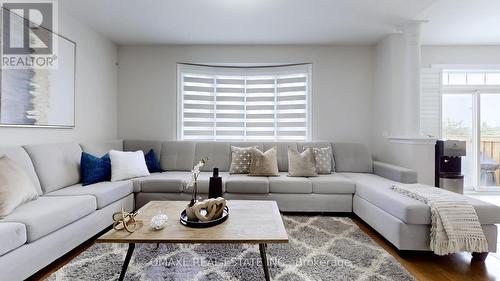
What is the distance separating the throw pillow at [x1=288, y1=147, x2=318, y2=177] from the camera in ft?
11.2

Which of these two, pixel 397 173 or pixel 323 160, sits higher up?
pixel 323 160

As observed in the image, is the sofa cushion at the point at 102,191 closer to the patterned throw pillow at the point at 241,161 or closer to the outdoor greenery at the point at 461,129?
the patterned throw pillow at the point at 241,161

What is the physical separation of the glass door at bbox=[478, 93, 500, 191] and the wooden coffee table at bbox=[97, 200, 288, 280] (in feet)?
15.7

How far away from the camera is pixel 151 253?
7.14 ft

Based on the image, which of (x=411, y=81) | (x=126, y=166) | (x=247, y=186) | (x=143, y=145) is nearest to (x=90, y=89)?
(x=143, y=145)

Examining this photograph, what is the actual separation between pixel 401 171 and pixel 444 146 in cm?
128

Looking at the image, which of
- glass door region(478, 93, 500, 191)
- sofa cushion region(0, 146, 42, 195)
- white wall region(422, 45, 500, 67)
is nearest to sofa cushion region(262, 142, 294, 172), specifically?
sofa cushion region(0, 146, 42, 195)

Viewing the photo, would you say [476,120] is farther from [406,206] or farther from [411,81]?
[406,206]

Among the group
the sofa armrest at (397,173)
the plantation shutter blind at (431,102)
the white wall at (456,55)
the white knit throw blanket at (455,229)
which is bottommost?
the white knit throw blanket at (455,229)

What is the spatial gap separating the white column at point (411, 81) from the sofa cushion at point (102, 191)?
379 cm

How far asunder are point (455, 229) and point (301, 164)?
5.79 feet

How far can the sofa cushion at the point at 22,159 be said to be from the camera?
2162 mm

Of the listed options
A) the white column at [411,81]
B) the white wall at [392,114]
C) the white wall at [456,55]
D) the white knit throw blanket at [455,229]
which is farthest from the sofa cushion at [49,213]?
the white wall at [456,55]

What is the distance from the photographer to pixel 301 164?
3441mm
